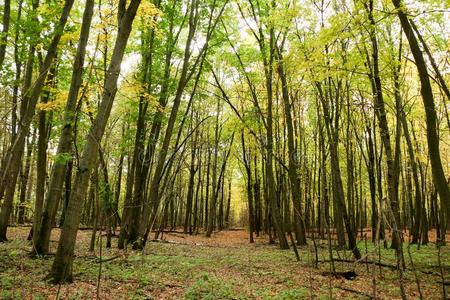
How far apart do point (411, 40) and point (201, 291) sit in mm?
6223

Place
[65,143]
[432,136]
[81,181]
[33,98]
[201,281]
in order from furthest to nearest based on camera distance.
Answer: [65,143]
[201,281]
[81,181]
[33,98]
[432,136]

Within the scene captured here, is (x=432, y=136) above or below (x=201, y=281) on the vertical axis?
above

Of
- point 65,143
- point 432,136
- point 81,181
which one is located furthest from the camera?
point 65,143

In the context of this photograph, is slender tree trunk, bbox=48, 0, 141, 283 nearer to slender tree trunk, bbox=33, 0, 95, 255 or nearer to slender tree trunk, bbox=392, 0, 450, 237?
slender tree trunk, bbox=33, 0, 95, 255

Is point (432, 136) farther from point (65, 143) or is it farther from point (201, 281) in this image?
point (65, 143)

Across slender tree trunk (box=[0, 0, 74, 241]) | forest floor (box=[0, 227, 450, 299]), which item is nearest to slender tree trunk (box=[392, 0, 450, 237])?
forest floor (box=[0, 227, 450, 299])

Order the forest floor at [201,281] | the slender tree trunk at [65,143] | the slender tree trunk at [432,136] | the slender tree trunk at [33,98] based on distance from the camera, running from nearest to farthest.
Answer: the slender tree trunk at [33,98]
the slender tree trunk at [432,136]
the forest floor at [201,281]
the slender tree trunk at [65,143]

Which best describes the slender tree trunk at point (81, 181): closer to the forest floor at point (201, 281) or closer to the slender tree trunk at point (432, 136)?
the forest floor at point (201, 281)

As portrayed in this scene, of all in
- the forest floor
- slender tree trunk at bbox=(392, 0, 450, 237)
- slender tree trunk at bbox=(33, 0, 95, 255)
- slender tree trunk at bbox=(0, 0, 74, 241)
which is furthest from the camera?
slender tree trunk at bbox=(33, 0, 95, 255)

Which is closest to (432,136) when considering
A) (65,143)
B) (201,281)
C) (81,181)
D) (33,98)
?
(201,281)

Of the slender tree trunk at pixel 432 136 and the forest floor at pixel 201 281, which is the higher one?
the slender tree trunk at pixel 432 136

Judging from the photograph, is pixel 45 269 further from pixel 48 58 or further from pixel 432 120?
pixel 432 120

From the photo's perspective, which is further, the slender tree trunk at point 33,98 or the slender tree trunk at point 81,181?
the slender tree trunk at point 81,181

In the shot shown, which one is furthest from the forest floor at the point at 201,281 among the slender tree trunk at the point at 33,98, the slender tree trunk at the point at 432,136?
the slender tree trunk at the point at 33,98
